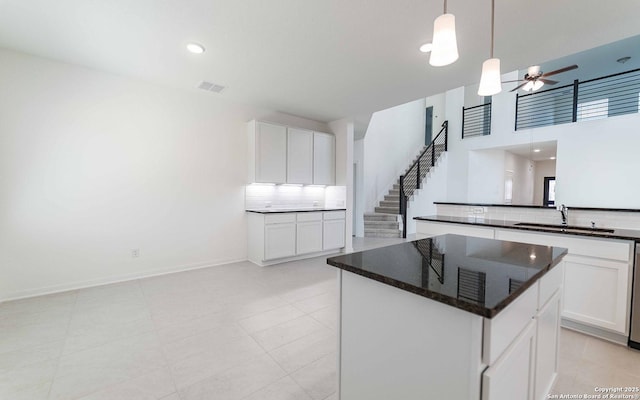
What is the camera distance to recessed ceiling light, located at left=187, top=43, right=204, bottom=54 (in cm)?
280

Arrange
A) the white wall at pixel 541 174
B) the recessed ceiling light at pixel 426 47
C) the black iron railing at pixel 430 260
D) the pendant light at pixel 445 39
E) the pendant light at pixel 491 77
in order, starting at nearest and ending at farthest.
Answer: the black iron railing at pixel 430 260 < the pendant light at pixel 445 39 < the pendant light at pixel 491 77 < the recessed ceiling light at pixel 426 47 < the white wall at pixel 541 174

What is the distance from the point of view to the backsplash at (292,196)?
488 cm

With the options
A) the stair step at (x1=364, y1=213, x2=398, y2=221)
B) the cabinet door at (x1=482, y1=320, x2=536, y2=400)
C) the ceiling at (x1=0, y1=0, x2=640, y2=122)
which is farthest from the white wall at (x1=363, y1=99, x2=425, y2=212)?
the cabinet door at (x1=482, y1=320, x2=536, y2=400)

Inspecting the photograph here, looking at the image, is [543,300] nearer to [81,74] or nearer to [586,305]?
[586,305]

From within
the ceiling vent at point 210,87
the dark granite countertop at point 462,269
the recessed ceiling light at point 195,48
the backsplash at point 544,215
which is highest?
the recessed ceiling light at point 195,48

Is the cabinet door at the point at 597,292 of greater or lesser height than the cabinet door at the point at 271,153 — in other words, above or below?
below

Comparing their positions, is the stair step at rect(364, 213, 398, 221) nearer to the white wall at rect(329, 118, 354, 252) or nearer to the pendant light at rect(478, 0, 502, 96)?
the white wall at rect(329, 118, 354, 252)

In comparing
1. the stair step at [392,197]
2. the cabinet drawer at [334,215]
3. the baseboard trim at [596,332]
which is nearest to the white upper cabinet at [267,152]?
the cabinet drawer at [334,215]

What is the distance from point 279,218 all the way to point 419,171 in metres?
5.13

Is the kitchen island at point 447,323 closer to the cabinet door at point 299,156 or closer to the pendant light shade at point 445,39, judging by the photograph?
the pendant light shade at point 445,39

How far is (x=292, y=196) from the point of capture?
5.34m

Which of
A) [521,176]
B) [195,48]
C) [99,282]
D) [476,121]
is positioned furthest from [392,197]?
[99,282]

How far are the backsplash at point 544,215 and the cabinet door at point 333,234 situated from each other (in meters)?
1.98

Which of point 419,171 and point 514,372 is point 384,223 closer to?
point 419,171
